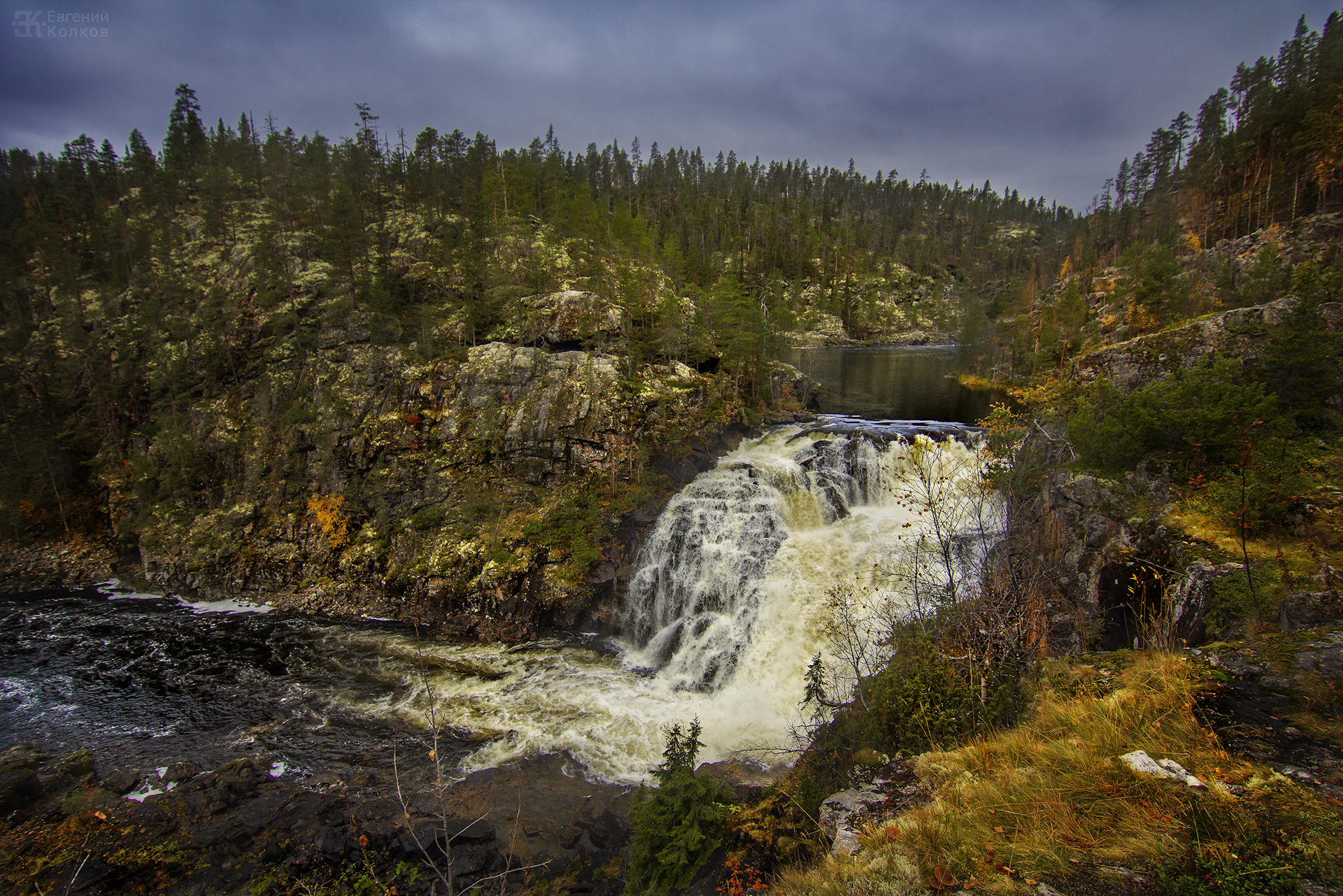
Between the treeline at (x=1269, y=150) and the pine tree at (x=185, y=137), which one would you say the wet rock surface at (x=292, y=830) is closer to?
the treeline at (x=1269, y=150)

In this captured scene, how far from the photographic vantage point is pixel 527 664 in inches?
805

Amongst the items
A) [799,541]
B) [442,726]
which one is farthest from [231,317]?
[799,541]

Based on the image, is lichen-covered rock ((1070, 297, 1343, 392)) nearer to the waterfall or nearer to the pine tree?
the waterfall

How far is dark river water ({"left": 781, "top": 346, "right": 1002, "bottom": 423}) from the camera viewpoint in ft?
134

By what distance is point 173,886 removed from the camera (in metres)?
11.3

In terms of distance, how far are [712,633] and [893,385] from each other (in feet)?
143

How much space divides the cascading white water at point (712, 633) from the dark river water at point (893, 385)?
15.6 metres

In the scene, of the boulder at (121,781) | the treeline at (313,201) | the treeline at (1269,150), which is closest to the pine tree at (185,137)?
the treeline at (313,201)

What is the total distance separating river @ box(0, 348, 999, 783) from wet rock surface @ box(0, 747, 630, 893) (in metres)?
1.22

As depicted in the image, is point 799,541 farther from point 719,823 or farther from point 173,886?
point 173,886

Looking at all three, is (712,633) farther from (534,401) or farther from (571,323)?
(571,323)

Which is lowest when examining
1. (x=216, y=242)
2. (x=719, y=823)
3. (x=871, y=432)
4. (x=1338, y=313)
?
(x=719, y=823)

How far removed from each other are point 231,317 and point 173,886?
41.1m

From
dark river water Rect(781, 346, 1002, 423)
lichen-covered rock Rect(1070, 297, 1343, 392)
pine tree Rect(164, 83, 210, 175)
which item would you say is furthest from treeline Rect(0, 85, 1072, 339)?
lichen-covered rock Rect(1070, 297, 1343, 392)
